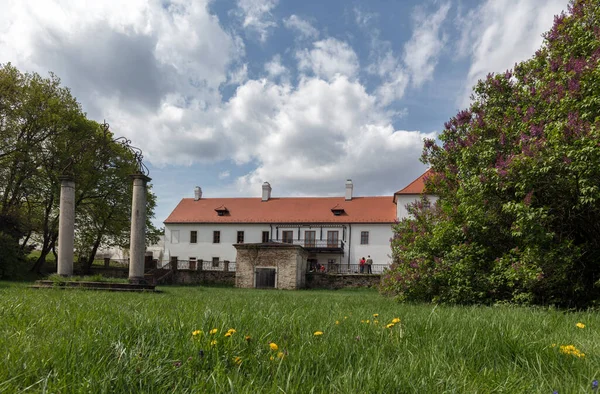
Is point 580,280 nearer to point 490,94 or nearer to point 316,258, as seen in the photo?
point 490,94

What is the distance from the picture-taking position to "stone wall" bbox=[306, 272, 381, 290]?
1238 inches

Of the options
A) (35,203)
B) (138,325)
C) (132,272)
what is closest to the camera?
(138,325)

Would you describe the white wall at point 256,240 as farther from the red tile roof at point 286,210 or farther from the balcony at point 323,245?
the red tile roof at point 286,210

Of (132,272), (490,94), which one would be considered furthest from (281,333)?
(132,272)

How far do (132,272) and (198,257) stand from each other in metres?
32.2

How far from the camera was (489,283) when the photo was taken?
916cm

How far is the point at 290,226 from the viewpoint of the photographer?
4466cm

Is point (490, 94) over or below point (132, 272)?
over

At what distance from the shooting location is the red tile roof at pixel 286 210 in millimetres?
44094

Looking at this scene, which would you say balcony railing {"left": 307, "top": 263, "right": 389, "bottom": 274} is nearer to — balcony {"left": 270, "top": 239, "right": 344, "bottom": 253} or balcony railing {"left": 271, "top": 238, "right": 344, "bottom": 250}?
balcony {"left": 270, "top": 239, "right": 344, "bottom": 253}

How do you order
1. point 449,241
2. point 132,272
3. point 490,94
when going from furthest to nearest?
point 132,272, point 490,94, point 449,241

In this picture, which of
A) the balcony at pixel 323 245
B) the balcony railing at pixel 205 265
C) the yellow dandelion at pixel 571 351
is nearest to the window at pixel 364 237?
the balcony at pixel 323 245

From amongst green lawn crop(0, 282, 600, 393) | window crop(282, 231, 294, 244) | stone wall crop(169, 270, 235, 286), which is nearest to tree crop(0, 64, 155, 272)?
stone wall crop(169, 270, 235, 286)

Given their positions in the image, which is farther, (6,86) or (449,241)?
(6,86)
